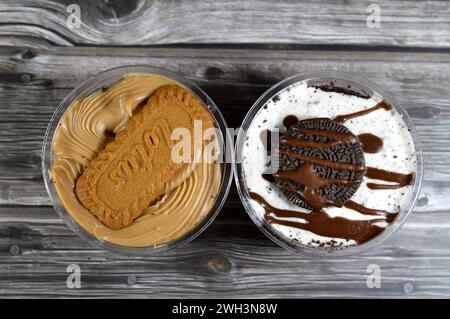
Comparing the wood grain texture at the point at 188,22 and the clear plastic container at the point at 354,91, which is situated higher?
the wood grain texture at the point at 188,22

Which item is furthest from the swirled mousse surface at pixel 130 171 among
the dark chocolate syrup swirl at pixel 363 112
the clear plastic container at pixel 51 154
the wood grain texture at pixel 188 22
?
the dark chocolate syrup swirl at pixel 363 112

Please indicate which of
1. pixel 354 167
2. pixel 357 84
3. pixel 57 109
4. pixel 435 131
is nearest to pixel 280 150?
pixel 354 167

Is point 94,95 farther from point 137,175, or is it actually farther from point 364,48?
point 364,48

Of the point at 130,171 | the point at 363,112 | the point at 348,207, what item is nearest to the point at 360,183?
the point at 348,207

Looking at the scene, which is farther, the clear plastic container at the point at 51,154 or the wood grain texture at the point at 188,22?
the wood grain texture at the point at 188,22

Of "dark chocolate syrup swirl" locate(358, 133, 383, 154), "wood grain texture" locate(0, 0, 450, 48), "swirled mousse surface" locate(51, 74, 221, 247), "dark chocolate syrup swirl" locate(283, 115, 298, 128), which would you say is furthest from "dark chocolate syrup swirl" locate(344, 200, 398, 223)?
"wood grain texture" locate(0, 0, 450, 48)

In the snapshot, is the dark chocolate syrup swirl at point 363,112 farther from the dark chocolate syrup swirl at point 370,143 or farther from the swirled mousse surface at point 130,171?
the swirled mousse surface at point 130,171
